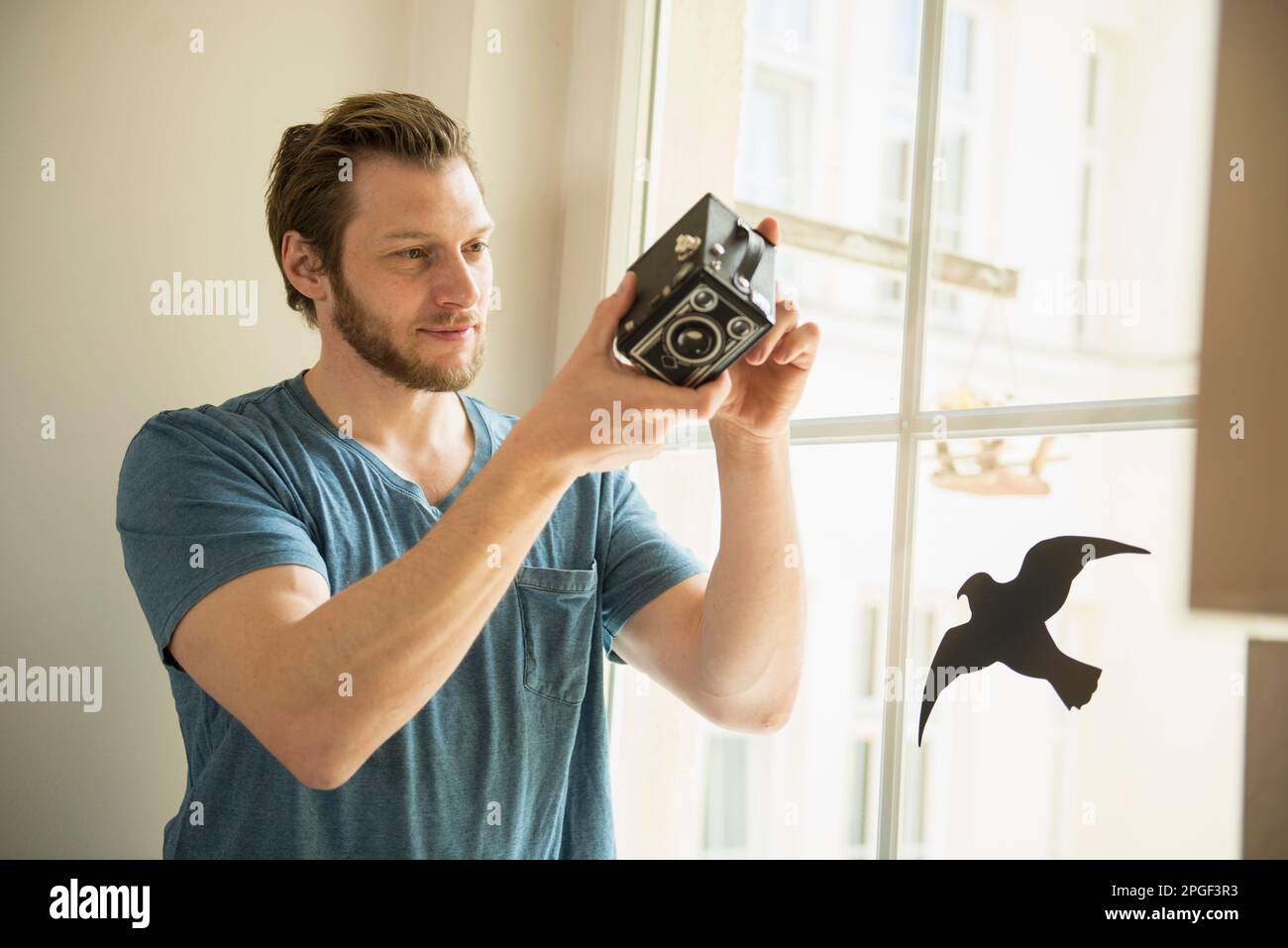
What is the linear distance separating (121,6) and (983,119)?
3.49 ft

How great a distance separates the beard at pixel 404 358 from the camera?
1188 mm

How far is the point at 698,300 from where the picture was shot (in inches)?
32.0

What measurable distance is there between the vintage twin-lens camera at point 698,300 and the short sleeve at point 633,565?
0.39 meters

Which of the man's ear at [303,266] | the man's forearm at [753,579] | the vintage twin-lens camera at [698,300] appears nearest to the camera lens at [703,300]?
the vintage twin-lens camera at [698,300]

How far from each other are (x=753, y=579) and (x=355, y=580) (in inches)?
15.3

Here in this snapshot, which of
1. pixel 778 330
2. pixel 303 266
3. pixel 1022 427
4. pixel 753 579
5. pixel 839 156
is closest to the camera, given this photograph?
pixel 778 330

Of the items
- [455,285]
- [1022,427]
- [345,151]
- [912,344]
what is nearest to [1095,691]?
[1022,427]

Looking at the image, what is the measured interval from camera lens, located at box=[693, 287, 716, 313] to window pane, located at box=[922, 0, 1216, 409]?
0.47 meters

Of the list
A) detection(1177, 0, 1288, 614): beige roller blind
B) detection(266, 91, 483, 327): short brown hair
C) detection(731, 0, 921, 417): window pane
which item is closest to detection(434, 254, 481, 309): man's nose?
detection(266, 91, 483, 327): short brown hair

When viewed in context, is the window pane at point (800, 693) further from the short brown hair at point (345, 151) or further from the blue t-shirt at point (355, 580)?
the short brown hair at point (345, 151)

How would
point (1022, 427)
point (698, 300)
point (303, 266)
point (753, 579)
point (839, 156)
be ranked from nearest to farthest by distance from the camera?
1. point (698, 300)
2. point (753, 579)
3. point (1022, 427)
4. point (303, 266)
5. point (839, 156)

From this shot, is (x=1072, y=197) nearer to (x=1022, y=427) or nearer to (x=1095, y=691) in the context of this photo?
(x=1022, y=427)

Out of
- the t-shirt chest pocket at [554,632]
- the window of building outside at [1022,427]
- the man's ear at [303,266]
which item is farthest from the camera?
the man's ear at [303,266]
